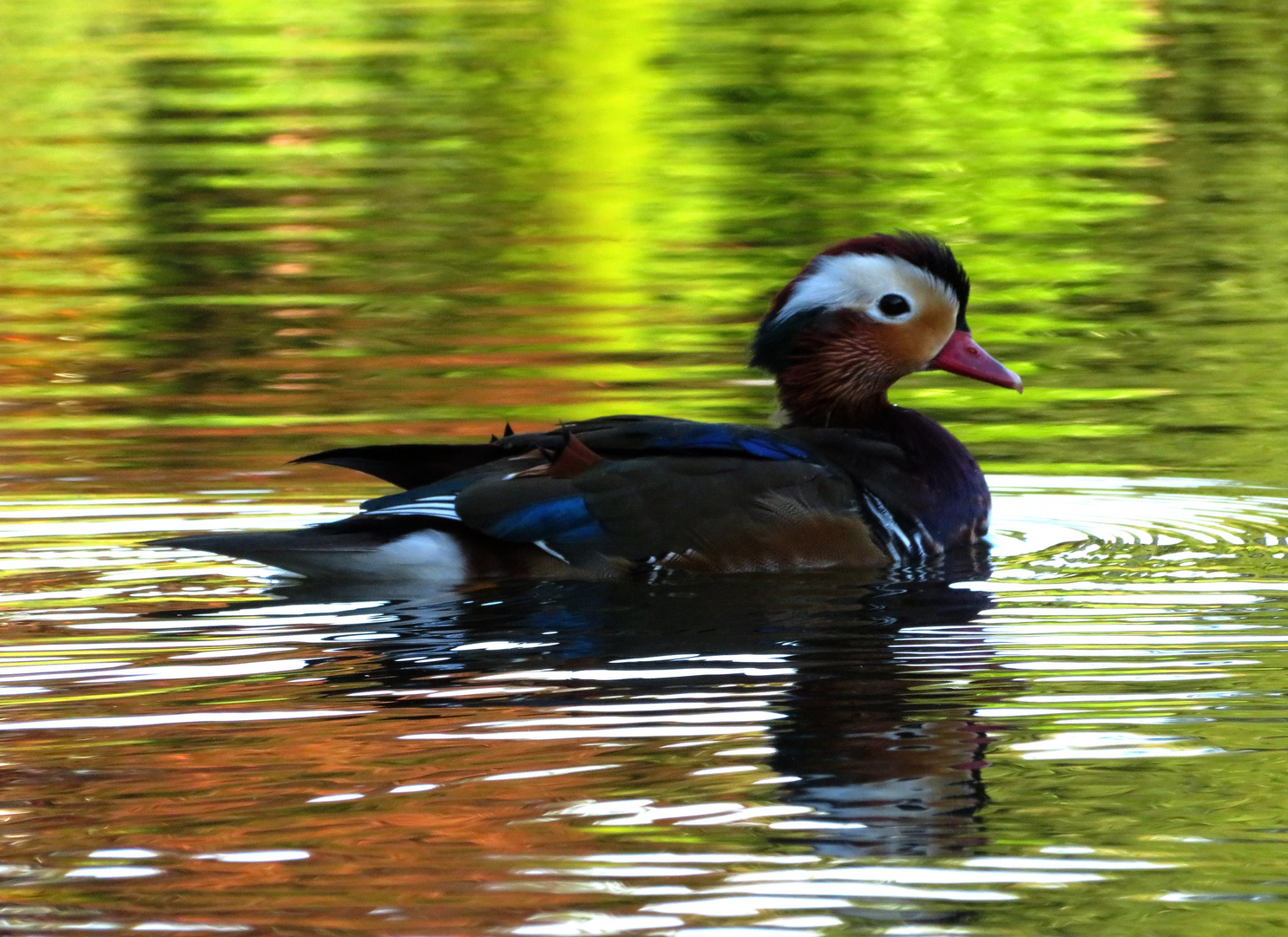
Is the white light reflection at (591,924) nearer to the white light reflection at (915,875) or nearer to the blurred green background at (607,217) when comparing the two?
the white light reflection at (915,875)

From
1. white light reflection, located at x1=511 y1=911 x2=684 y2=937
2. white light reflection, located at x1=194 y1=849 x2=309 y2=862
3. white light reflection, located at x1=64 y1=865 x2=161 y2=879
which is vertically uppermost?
white light reflection, located at x1=64 y1=865 x2=161 y2=879

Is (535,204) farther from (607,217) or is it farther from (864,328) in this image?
(864,328)

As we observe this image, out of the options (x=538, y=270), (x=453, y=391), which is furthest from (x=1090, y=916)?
(x=538, y=270)

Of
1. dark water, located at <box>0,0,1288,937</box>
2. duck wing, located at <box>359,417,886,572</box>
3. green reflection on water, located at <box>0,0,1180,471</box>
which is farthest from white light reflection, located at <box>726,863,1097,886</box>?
green reflection on water, located at <box>0,0,1180,471</box>

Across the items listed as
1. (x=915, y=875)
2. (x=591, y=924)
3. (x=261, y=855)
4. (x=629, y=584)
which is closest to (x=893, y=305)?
(x=629, y=584)

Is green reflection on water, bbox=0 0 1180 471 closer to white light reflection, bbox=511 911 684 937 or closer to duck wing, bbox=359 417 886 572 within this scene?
duck wing, bbox=359 417 886 572

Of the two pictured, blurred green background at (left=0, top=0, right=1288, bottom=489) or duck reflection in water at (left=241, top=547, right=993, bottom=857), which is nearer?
duck reflection in water at (left=241, top=547, right=993, bottom=857)

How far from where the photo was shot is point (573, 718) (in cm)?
647

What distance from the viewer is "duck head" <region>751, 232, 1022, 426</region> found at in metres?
8.94

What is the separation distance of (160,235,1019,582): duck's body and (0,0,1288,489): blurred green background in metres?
1.72

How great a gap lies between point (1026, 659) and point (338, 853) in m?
2.66

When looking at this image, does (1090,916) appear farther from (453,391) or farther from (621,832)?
(453,391)

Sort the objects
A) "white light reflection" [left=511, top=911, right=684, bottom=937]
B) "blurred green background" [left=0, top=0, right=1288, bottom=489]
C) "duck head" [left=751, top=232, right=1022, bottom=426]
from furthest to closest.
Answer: "blurred green background" [left=0, top=0, right=1288, bottom=489] → "duck head" [left=751, top=232, right=1022, bottom=426] → "white light reflection" [left=511, top=911, right=684, bottom=937]

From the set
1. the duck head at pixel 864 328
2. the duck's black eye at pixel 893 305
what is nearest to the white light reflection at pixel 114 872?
the duck head at pixel 864 328
